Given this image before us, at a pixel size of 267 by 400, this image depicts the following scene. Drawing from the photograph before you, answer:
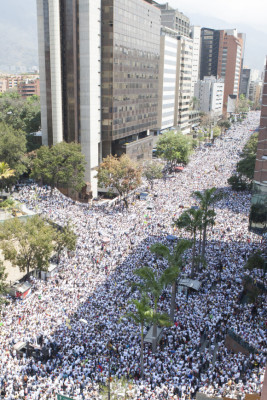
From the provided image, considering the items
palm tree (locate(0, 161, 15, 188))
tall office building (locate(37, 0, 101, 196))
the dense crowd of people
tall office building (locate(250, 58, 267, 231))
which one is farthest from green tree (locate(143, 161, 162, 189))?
tall office building (locate(250, 58, 267, 231))

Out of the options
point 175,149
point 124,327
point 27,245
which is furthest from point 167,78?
point 124,327

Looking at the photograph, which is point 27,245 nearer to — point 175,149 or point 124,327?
point 124,327

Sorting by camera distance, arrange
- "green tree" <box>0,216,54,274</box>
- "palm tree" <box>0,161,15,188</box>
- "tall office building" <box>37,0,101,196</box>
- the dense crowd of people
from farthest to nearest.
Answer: "tall office building" <box>37,0,101,196</box>, "palm tree" <box>0,161,15,188</box>, "green tree" <box>0,216,54,274</box>, the dense crowd of people

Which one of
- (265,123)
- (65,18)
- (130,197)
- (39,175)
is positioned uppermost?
(65,18)

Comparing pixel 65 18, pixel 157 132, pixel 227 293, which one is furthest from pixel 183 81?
pixel 227 293

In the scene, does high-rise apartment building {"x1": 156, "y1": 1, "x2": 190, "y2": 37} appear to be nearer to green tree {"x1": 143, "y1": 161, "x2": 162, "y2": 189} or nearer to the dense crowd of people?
green tree {"x1": 143, "y1": 161, "x2": 162, "y2": 189}

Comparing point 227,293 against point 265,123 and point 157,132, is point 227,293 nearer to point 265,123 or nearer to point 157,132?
point 265,123
